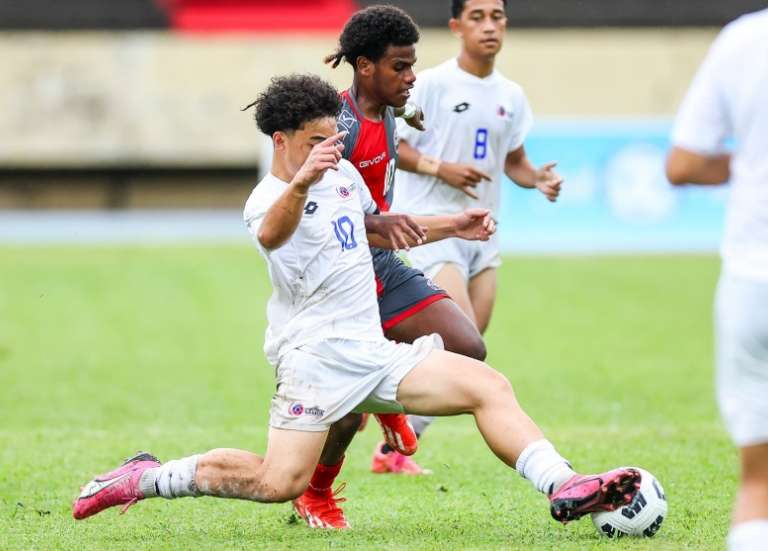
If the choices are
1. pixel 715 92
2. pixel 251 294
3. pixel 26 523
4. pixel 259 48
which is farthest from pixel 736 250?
pixel 259 48

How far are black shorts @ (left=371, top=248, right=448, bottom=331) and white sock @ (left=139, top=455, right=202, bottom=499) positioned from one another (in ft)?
4.12

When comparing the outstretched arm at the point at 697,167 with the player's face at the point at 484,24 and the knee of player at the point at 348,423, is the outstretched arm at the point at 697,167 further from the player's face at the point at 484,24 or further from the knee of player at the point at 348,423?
the player's face at the point at 484,24

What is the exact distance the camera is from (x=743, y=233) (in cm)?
404

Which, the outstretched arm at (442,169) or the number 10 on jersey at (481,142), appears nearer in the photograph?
the outstretched arm at (442,169)

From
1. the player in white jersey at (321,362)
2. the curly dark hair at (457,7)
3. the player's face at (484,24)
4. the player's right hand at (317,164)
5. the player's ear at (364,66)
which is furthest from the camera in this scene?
the curly dark hair at (457,7)

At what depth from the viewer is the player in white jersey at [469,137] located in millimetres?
7965

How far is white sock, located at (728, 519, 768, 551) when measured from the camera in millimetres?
4016

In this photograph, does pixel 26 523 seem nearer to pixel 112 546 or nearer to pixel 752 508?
pixel 112 546

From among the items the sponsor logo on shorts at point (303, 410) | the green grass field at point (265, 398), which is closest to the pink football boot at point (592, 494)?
the green grass field at point (265, 398)

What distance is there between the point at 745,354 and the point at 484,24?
4.30m

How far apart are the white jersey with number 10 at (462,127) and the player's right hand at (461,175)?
46 centimetres

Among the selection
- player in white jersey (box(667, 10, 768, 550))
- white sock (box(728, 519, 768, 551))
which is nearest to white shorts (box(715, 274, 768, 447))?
player in white jersey (box(667, 10, 768, 550))

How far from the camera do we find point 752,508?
13.4 ft

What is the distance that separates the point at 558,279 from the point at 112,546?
44.0 feet
